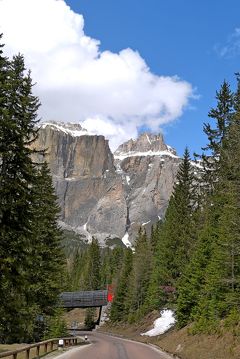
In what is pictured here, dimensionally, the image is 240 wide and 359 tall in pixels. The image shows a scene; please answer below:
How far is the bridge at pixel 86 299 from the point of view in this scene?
96.1 meters

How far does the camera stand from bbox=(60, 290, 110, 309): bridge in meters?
96.1

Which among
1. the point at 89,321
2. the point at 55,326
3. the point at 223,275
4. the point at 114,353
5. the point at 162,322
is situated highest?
the point at 223,275

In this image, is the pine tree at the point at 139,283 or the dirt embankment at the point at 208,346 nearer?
the dirt embankment at the point at 208,346

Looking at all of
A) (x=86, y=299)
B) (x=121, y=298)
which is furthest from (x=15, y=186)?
(x=86, y=299)

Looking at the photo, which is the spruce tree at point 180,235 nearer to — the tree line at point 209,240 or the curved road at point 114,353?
the tree line at point 209,240

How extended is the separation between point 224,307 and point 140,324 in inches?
1500

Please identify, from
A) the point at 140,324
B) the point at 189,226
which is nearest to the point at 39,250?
the point at 189,226

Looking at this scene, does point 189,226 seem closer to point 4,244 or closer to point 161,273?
point 161,273

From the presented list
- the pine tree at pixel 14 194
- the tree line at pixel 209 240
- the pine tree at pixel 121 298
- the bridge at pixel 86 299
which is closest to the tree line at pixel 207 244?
the tree line at pixel 209 240

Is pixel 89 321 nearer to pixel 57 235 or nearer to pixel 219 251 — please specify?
pixel 57 235

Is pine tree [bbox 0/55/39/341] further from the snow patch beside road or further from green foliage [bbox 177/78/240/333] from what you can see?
the snow patch beside road

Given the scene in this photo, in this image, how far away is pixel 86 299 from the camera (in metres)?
98.0

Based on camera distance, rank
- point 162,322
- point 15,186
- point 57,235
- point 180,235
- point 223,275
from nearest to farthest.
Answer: point 15,186, point 223,275, point 57,235, point 180,235, point 162,322

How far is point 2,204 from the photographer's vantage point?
69.9 feet
